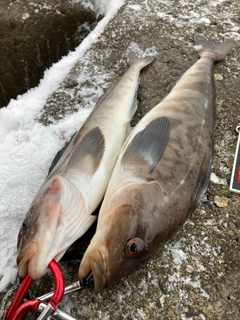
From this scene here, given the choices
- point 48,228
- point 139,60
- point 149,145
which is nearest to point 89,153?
point 149,145

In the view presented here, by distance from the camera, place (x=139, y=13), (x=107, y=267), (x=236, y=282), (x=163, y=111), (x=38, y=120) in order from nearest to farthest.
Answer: (x=107, y=267), (x=236, y=282), (x=163, y=111), (x=38, y=120), (x=139, y=13)

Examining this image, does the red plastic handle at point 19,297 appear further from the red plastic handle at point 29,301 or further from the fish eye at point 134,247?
the fish eye at point 134,247

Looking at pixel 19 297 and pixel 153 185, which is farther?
pixel 153 185

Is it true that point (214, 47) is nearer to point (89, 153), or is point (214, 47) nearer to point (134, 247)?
point (89, 153)

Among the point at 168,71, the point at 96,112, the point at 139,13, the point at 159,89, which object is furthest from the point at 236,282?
the point at 139,13

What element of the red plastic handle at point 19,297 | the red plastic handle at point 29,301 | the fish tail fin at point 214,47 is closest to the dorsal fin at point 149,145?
the red plastic handle at point 29,301

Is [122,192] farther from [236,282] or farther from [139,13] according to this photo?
[139,13]

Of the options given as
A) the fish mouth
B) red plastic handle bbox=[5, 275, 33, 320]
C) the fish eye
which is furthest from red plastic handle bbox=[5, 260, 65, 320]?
the fish eye
